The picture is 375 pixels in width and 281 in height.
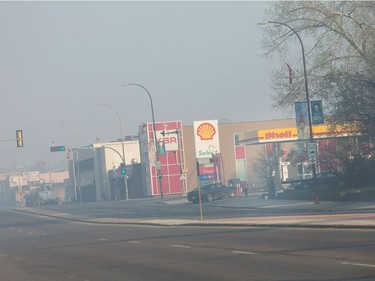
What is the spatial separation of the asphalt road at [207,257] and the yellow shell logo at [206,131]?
51.6m

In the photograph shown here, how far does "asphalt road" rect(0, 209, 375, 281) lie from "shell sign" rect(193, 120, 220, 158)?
5154 centimetres

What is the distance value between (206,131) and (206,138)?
84 centimetres

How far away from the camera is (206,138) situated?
8256 cm

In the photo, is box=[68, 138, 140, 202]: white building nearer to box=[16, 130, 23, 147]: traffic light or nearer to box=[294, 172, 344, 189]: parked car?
box=[16, 130, 23, 147]: traffic light

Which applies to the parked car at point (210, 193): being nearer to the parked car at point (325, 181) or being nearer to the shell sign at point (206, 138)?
the parked car at point (325, 181)

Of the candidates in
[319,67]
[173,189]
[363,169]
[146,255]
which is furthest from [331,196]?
[173,189]

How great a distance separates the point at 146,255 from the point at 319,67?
2967 cm

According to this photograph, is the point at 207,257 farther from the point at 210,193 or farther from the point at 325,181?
the point at 210,193

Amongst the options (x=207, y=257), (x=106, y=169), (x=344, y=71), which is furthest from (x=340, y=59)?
(x=106, y=169)

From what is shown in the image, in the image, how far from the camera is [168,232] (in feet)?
103

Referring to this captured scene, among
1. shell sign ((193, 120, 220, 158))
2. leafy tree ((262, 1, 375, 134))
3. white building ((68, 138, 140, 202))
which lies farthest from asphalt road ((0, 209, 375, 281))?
white building ((68, 138, 140, 202))

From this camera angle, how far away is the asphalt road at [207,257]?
51.4ft

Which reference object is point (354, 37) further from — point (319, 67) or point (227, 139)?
point (227, 139)

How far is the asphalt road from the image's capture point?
51.4 feet
